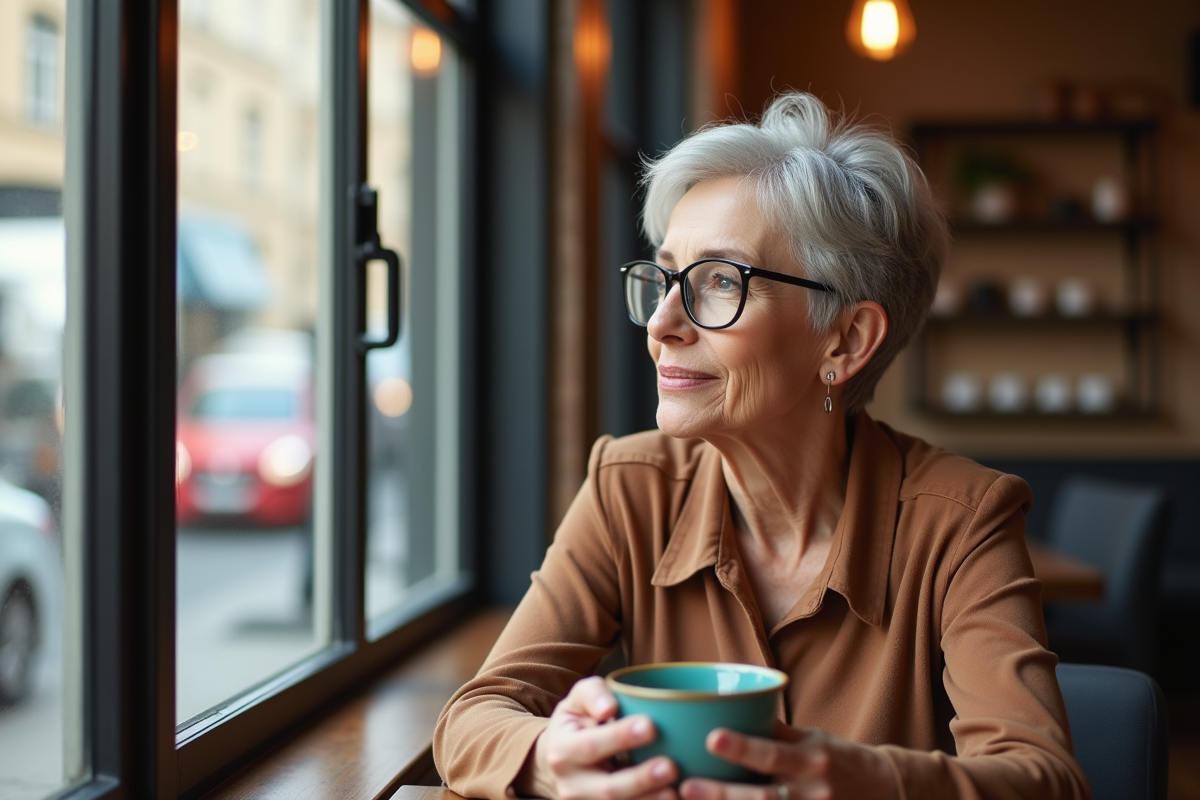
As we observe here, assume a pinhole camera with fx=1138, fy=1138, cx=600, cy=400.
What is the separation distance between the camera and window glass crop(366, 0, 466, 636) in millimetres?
2670

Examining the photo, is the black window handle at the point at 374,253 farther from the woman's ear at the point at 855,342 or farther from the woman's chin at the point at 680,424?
the woman's ear at the point at 855,342

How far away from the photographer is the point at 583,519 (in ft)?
4.76

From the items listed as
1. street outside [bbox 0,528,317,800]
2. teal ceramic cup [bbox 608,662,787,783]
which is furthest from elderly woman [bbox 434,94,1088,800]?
street outside [bbox 0,528,317,800]

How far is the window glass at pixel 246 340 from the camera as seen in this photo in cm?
236

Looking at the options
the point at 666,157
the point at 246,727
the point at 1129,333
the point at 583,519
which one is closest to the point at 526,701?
the point at 583,519

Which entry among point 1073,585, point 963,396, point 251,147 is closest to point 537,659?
point 1073,585

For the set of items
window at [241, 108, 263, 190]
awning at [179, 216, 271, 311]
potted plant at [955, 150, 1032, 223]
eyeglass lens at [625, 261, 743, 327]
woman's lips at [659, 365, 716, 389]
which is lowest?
woman's lips at [659, 365, 716, 389]

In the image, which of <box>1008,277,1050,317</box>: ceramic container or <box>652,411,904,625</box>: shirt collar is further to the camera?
<box>1008,277,1050,317</box>: ceramic container

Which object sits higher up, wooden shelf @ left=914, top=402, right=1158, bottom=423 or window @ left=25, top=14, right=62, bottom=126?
window @ left=25, top=14, right=62, bottom=126

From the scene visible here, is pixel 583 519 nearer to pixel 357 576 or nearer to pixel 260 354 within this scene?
pixel 357 576

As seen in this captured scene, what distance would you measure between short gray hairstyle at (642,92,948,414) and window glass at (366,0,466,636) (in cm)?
131

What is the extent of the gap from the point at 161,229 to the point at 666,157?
615mm

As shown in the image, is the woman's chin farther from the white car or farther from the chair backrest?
the white car

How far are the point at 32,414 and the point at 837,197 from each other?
1.24 meters
